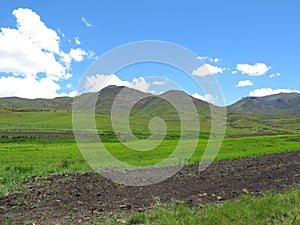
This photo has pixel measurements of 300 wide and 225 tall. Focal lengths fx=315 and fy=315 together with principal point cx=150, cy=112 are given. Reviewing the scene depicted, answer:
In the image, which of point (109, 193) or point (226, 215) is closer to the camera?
point (226, 215)

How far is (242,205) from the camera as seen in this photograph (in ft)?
34.5

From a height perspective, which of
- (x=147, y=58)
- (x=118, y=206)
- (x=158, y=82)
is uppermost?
(x=147, y=58)

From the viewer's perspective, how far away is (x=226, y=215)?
961cm

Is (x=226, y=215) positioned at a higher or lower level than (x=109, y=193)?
higher

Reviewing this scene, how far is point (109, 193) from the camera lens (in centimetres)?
1398

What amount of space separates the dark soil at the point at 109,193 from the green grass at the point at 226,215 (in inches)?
49.3

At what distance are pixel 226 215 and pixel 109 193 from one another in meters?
6.04

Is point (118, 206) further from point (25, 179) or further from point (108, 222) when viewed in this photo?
point (25, 179)

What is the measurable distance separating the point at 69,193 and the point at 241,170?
457 inches

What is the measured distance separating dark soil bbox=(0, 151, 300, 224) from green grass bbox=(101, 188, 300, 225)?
1.25 m

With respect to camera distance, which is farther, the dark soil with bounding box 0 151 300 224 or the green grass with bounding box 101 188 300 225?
the dark soil with bounding box 0 151 300 224

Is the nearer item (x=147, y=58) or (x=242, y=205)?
(x=242, y=205)

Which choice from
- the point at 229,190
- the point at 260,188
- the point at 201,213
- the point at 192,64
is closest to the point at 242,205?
the point at 201,213

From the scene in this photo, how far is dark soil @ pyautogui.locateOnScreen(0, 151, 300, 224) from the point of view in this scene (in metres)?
11.0
